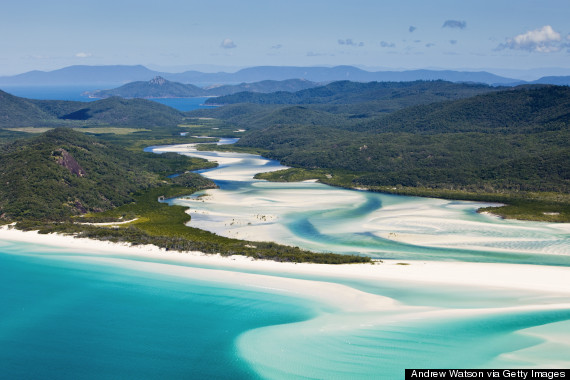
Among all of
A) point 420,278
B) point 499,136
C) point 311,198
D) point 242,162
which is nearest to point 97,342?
point 420,278

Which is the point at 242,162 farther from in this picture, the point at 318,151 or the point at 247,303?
the point at 247,303

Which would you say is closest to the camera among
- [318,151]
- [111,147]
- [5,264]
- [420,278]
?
[420,278]

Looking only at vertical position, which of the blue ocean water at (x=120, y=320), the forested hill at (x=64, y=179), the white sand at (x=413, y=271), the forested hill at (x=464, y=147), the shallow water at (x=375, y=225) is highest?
the forested hill at (x=464, y=147)

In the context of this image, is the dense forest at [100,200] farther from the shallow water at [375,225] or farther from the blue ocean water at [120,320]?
the blue ocean water at [120,320]

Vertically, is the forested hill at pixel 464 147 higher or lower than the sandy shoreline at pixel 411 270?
higher

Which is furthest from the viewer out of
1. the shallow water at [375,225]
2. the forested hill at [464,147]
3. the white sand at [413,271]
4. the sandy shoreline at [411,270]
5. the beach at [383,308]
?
the forested hill at [464,147]

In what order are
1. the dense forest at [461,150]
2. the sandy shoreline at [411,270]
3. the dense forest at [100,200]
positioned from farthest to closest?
the dense forest at [461,150]
the dense forest at [100,200]
the sandy shoreline at [411,270]

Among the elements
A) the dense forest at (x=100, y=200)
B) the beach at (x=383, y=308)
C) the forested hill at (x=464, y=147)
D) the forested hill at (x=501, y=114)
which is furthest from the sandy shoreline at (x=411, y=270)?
the forested hill at (x=501, y=114)
